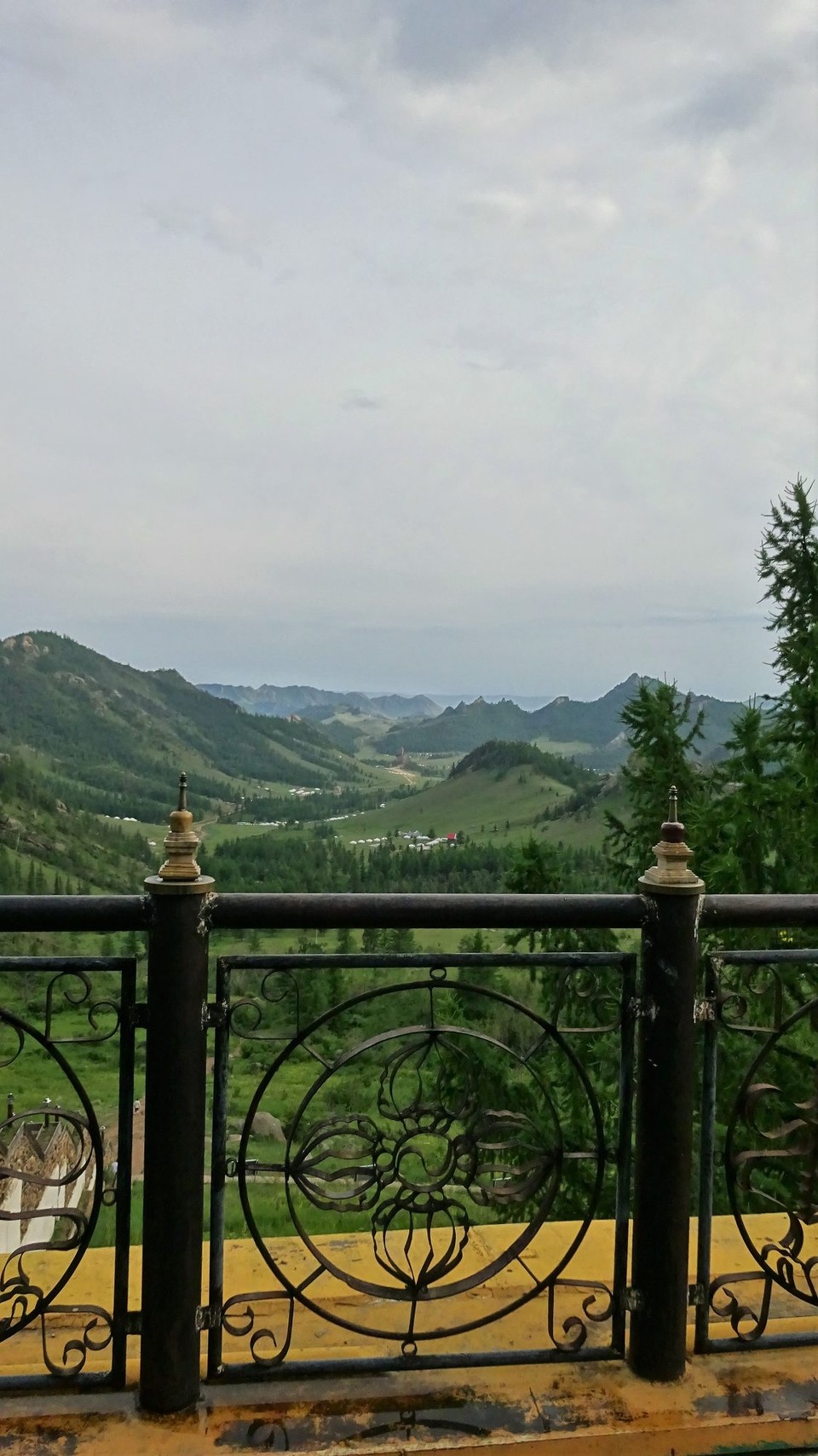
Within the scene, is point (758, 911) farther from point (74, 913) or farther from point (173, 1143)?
point (74, 913)

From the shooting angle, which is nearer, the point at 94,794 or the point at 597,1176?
the point at 597,1176

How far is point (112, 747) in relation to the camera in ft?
541

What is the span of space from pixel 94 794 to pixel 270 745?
74.6 m

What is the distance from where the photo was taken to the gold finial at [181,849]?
6.48 ft

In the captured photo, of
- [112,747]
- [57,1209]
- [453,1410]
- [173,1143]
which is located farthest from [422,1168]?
[112,747]

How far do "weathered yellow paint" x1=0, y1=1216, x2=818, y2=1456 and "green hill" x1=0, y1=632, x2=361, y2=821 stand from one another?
4758 inches

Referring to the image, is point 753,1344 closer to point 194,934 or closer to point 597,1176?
point 597,1176

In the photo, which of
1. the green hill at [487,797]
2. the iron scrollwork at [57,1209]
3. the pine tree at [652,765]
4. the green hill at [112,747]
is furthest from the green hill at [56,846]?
the iron scrollwork at [57,1209]

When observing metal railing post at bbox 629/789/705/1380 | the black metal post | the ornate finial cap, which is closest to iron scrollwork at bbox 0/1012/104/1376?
the black metal post

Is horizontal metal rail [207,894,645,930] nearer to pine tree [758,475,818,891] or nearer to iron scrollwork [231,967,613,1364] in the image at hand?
iron scrollwork [231,967,613,1364]

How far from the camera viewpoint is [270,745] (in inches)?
7815

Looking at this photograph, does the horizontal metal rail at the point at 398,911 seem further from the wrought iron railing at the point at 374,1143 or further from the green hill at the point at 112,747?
the green hill at the point at 112,747

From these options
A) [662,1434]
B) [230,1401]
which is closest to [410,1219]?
[230,1401]

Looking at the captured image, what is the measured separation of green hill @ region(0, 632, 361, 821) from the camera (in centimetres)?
13638
